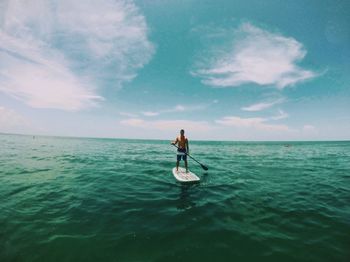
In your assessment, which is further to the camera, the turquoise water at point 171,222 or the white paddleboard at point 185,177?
the white paddleboard at point 185,177

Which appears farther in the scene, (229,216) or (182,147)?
(182,147)

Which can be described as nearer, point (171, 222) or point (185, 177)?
point (171, 222)

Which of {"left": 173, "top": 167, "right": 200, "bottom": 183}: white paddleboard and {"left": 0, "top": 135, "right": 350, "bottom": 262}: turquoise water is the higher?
{"left": 173, "top": 167, "right": 200, "bottom": 183}: white paddleboard

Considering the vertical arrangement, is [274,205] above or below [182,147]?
below

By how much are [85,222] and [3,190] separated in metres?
6.19

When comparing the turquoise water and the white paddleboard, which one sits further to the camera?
the white paddleboard

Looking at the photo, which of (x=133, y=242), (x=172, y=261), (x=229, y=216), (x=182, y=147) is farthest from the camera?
(x=182, y=147)

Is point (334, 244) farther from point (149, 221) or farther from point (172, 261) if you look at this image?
point (149, 221)

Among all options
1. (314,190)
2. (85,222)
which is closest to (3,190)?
(85,222)

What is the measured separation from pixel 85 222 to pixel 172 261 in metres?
3.40

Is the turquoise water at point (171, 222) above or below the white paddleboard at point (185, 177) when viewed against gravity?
below

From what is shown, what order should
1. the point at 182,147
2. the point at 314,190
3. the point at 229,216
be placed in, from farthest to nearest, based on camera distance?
the point at 182,147 < the point at 314,190 < the point at 229,216

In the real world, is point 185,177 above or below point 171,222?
above

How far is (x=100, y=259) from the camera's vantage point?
4414 millimetres
